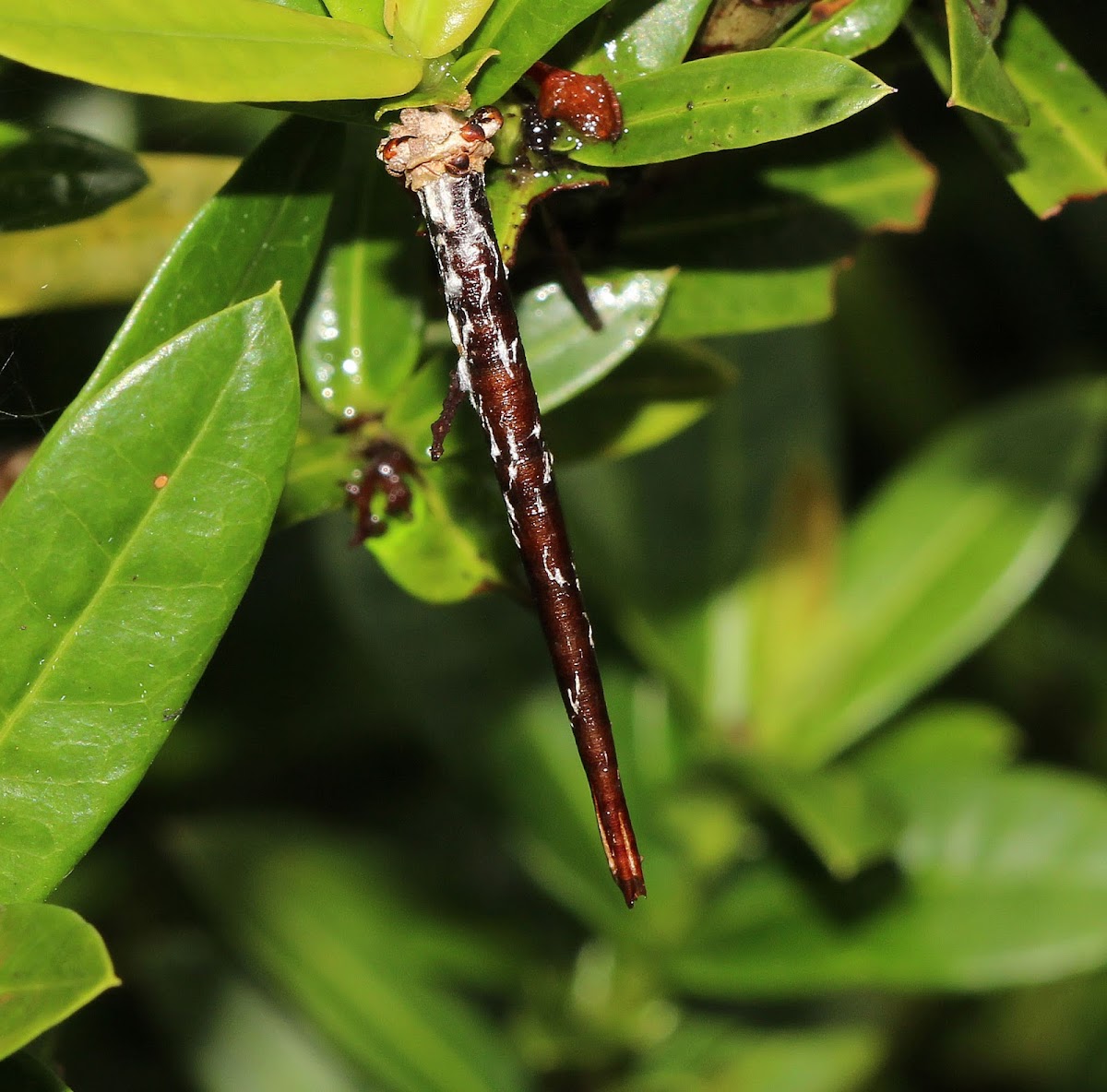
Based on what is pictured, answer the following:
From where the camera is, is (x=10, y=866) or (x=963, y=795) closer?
(x=10, y=866)

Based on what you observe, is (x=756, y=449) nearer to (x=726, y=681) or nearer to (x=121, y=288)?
(x=726, y=681)

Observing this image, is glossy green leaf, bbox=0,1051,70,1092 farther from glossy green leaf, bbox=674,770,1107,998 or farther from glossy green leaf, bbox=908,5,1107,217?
glossy green leaf, bbox=674,770,1107,998

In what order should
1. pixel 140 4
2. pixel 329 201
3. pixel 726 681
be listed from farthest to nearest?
pixel 726 681
pixel 329 201
pixel 140 4

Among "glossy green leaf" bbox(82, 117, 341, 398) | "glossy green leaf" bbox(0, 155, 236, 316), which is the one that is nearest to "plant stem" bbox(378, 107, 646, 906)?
"glossy green leaf" bbox(82, 117, 341, 398)

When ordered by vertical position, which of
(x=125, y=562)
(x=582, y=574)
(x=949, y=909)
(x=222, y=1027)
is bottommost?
(x=949, y=909)

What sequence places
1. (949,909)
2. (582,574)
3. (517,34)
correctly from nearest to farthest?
1. (517,34)
2. (582,574)
3. (949,909)

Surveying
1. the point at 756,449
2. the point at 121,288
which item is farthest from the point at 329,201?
the point at 756,449

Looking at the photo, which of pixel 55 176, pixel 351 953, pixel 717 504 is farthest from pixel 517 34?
pixel 351 953

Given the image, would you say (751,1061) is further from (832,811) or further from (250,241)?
(250,241)
